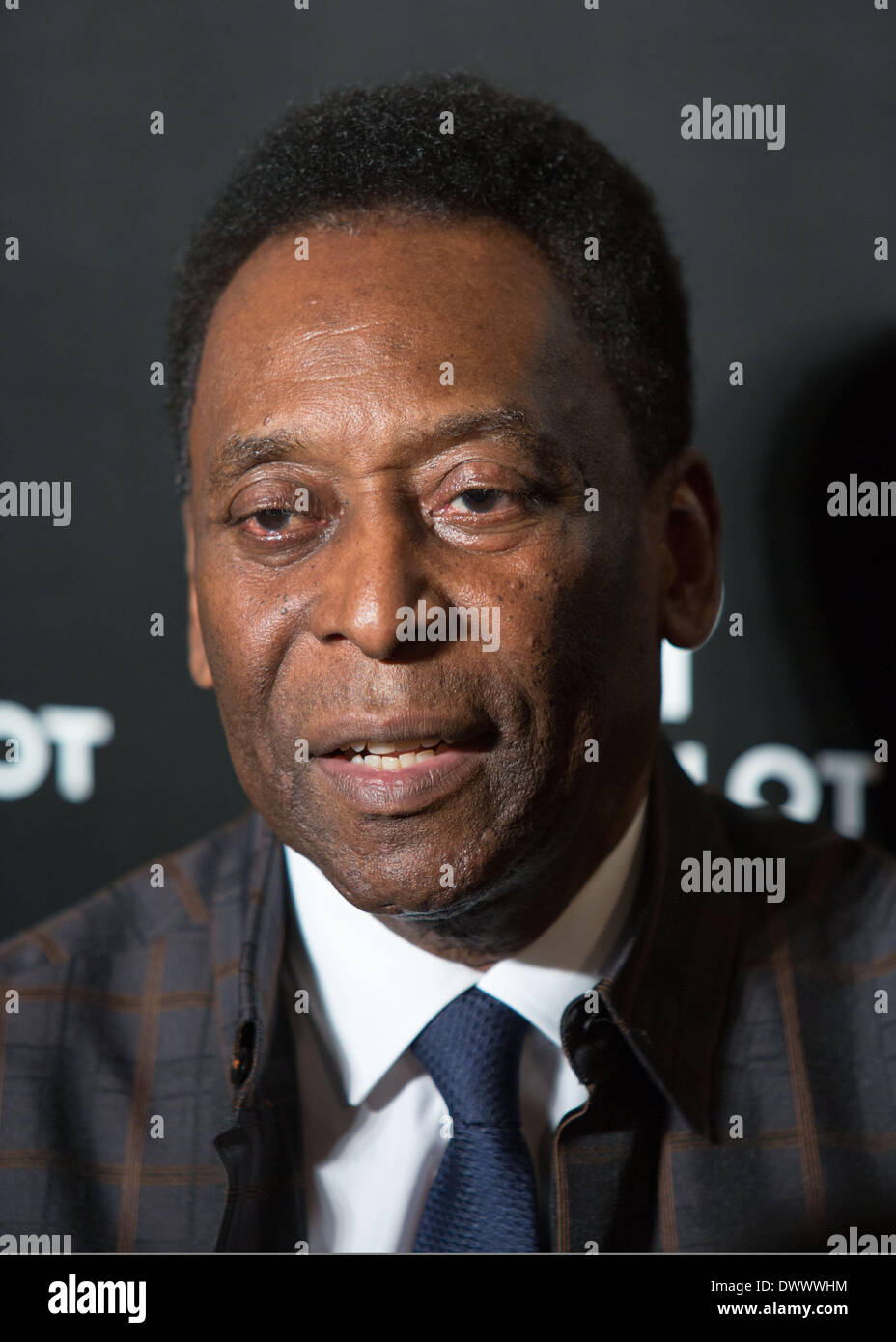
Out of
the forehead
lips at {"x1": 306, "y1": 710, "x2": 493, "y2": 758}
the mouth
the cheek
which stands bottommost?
the mouth

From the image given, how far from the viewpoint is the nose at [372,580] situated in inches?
38.4

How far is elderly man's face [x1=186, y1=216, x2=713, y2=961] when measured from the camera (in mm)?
1010

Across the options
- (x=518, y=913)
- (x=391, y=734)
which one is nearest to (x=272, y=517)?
(x=391, y=734)

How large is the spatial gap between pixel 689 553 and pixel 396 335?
Answer: 37 centimetres

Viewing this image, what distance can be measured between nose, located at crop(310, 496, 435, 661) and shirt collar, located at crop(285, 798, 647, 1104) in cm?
26

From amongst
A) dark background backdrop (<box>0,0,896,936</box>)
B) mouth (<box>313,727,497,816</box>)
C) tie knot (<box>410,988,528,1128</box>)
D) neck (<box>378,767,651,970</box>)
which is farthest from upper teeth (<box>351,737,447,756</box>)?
dark background backdrop (<box>0,0,896,936</box>)

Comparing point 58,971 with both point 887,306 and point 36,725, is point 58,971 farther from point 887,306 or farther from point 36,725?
point 887,306

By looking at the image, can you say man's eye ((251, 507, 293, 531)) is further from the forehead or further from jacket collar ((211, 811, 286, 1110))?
jacket collar ((211, 811, 286, 1110))

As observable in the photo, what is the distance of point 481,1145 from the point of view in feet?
3.64

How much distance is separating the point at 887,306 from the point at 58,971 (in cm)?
109

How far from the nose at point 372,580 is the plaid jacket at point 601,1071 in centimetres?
34

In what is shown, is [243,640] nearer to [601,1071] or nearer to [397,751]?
[397,751]
